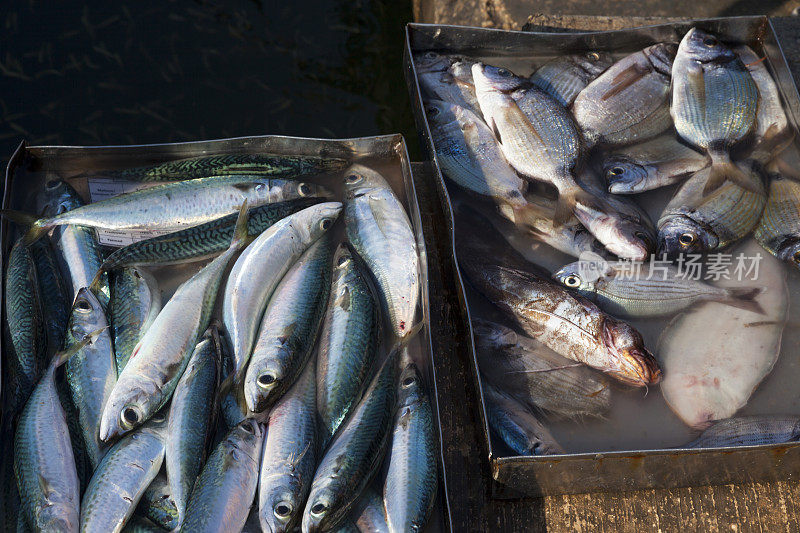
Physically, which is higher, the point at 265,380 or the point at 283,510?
the point at 265,380

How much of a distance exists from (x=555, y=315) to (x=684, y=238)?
63cm

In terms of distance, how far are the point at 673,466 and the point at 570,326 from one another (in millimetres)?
575

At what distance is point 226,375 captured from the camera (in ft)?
6.89

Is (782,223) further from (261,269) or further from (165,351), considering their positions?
(165,351)

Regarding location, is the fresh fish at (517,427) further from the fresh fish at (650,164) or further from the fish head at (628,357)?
the fresh fish at (650,164)

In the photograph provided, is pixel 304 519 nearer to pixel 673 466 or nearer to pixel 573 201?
pixel 673 466

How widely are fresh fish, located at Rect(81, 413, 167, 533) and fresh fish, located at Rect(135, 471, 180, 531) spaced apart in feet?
0.11

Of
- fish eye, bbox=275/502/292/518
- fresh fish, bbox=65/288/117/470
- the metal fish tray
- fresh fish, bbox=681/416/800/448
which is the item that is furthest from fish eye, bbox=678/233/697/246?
fresh fish, bbox=65/288/117/470

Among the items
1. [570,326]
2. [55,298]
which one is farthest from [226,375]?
[570,326]

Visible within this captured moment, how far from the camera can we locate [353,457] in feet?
6.32

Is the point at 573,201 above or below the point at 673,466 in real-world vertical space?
above

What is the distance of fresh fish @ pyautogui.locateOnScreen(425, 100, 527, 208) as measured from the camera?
2.60m

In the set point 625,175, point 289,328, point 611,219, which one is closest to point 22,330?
point 289,328

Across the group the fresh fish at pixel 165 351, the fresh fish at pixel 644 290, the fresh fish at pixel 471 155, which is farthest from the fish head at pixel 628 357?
the fresh fish at pixel 165 351
